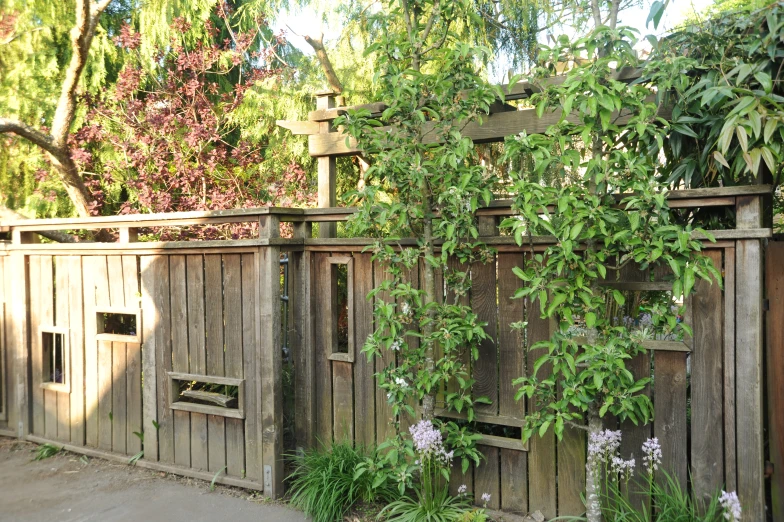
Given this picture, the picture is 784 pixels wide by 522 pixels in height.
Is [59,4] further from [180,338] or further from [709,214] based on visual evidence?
[709,214]

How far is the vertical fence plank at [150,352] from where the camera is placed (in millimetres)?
4938

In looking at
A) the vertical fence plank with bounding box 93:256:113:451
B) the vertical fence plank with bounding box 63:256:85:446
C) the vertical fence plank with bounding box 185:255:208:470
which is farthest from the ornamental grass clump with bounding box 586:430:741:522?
the vertical fence plank with bounding box 63:256:85:446

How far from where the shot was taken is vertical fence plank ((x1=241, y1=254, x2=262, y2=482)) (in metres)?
4.38

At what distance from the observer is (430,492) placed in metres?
3.69

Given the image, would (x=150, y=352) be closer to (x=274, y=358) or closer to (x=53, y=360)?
(x=274, y=358)

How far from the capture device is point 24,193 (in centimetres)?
699

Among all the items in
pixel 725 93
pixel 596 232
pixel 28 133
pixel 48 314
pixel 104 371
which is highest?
pixel 28 133

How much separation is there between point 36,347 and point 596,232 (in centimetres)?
512

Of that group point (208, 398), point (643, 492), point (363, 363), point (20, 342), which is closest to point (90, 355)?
point (20, 342)

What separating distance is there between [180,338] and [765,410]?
12.8ft

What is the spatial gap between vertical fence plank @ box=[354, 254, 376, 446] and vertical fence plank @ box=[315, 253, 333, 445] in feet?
0.71

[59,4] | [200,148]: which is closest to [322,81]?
[200,148]

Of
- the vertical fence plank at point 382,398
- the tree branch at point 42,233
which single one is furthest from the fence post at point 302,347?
the tree branch at point 42,233

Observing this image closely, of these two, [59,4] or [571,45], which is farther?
[59,4]
